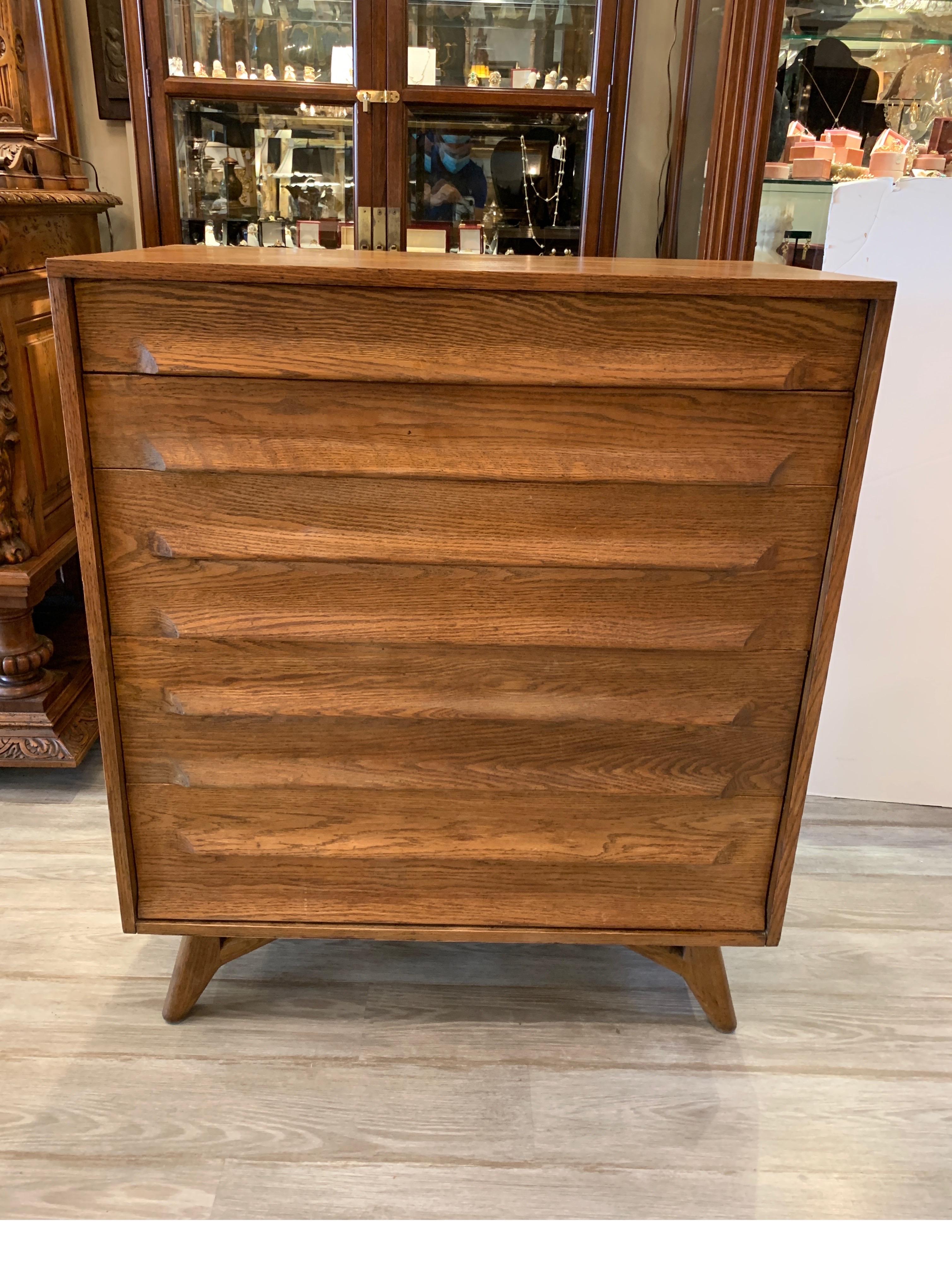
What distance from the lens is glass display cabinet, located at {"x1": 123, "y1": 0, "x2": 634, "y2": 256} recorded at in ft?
6.47

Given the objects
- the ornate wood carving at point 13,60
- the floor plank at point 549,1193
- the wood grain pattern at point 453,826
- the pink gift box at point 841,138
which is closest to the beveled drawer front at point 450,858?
the wood grain pattern at point 453,826

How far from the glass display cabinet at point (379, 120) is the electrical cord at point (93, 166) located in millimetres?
178

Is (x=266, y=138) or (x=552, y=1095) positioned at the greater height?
(x=266, y=138)

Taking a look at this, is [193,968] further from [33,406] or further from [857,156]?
[857,156]

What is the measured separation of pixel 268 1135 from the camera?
1082 millimetres

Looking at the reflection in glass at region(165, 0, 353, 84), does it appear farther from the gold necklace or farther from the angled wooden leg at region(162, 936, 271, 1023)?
the angled wooden leg at region(162, 936, 271, 1023)

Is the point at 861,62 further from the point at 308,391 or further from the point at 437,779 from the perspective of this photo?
the point at 437,779

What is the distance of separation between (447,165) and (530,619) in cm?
148

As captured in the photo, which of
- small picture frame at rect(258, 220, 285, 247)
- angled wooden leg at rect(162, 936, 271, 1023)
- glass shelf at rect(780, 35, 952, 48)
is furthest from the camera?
small picture frame at rect(258, 220, 285, 247)

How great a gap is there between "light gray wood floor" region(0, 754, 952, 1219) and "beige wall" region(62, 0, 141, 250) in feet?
4.90

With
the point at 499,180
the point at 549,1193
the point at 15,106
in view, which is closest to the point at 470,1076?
→ the point at 549,1193

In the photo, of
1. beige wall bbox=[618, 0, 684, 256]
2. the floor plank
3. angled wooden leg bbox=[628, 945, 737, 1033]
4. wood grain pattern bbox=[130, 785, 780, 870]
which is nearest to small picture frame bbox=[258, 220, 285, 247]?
beige wall bbox=[618, 0, 684, 256]
